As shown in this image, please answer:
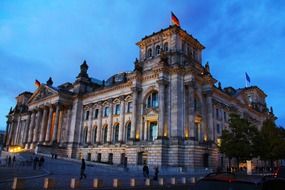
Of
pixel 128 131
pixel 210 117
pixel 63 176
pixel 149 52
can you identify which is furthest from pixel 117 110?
pixel 63 176

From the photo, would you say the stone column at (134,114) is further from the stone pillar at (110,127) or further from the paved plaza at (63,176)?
the stone pillar at (110,127)

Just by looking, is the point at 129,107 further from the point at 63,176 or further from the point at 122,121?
the point at 63,176

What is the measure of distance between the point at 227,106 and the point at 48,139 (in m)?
42.6

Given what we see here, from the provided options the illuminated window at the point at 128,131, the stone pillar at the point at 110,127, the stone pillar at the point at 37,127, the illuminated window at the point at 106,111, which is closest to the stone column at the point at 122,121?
the illuminated window at the point at 128,131

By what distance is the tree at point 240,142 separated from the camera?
1406 inches

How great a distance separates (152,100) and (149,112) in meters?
2.57

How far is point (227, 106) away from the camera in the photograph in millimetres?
60969

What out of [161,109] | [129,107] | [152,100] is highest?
[152,100]

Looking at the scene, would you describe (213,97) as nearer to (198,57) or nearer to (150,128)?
(198,57)

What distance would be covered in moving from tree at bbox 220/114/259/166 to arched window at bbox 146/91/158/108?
14.4 m

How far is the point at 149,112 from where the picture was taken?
1887 inches

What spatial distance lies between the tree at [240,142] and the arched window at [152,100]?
47.1 feet

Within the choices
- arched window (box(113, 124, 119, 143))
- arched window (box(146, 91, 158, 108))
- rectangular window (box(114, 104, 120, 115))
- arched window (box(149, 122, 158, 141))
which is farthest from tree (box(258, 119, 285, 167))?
rectangular window (box(114, 104, 120, 115))

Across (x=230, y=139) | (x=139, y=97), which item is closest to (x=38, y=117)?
(x=139, y=97)
